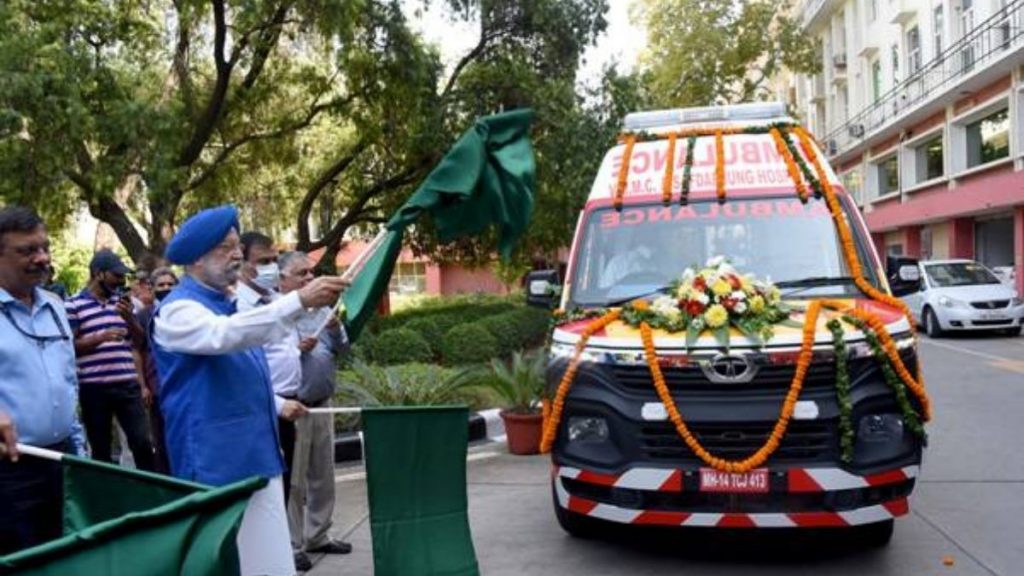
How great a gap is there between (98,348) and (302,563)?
2049 mm

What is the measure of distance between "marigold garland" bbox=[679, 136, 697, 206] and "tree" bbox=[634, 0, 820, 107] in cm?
3016

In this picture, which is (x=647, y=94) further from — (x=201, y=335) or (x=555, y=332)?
(x=201, y=335)

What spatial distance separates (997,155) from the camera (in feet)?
84.2

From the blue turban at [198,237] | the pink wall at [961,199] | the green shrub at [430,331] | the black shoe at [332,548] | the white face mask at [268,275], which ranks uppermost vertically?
the pink wall at [961,199]

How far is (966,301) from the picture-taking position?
699 inches

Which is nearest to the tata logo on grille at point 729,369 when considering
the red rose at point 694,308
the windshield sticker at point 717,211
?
the red rose at point 694,308

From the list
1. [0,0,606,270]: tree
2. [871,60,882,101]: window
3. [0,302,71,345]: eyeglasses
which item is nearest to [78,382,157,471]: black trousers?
[0,302,71,345]: eyeglasses

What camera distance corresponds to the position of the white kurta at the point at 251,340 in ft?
10.9

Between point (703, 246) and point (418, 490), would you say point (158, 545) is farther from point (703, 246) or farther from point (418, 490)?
point (703, 246)

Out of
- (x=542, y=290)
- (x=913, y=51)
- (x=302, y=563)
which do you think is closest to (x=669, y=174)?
(x=542, y=290)

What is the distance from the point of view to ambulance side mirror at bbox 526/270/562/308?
654 cm

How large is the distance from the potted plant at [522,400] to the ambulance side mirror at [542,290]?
1.88m

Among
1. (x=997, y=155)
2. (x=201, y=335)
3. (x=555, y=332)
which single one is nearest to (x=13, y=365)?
(x=201, y=335)

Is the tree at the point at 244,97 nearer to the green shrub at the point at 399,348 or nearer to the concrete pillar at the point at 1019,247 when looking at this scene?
the green shrub at the point at 399,348
